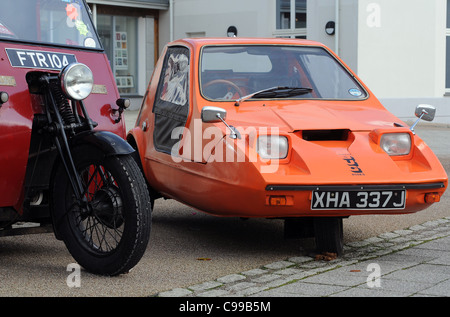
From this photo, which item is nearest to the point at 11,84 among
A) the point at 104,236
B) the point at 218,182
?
the point at 104,236

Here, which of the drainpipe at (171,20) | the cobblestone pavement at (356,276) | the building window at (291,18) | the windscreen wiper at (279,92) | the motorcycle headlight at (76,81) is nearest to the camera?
the cobblestone pavement at (356,276)

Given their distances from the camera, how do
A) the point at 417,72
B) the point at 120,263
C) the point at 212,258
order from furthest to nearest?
the point at 417,72 < the point at 212,258 < the point at 120,263

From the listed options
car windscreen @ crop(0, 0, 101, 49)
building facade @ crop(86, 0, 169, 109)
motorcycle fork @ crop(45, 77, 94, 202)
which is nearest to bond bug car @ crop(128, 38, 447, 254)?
car windscreen @ crop(0, 0, 101, 49)

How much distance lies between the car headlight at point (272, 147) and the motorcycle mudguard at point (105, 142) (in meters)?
1.01

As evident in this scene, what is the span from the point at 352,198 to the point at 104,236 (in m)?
1.68

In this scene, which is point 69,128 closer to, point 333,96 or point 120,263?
point 120,263

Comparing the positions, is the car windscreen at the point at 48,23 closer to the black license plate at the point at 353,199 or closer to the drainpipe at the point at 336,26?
the black license plate at the point at 353,199

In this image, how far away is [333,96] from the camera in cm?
705

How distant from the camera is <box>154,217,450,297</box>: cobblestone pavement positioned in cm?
494

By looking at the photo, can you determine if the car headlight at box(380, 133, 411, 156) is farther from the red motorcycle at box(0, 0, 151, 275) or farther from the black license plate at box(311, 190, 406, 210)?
the red motorcycle at box(0, 0, 151, 275)

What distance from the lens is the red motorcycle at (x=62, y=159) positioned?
17.1 feet

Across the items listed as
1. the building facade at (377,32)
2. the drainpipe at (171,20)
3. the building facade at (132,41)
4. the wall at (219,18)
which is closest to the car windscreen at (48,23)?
the building facade at (377,32)

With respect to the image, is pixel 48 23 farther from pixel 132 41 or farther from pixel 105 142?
pixel 132 41
